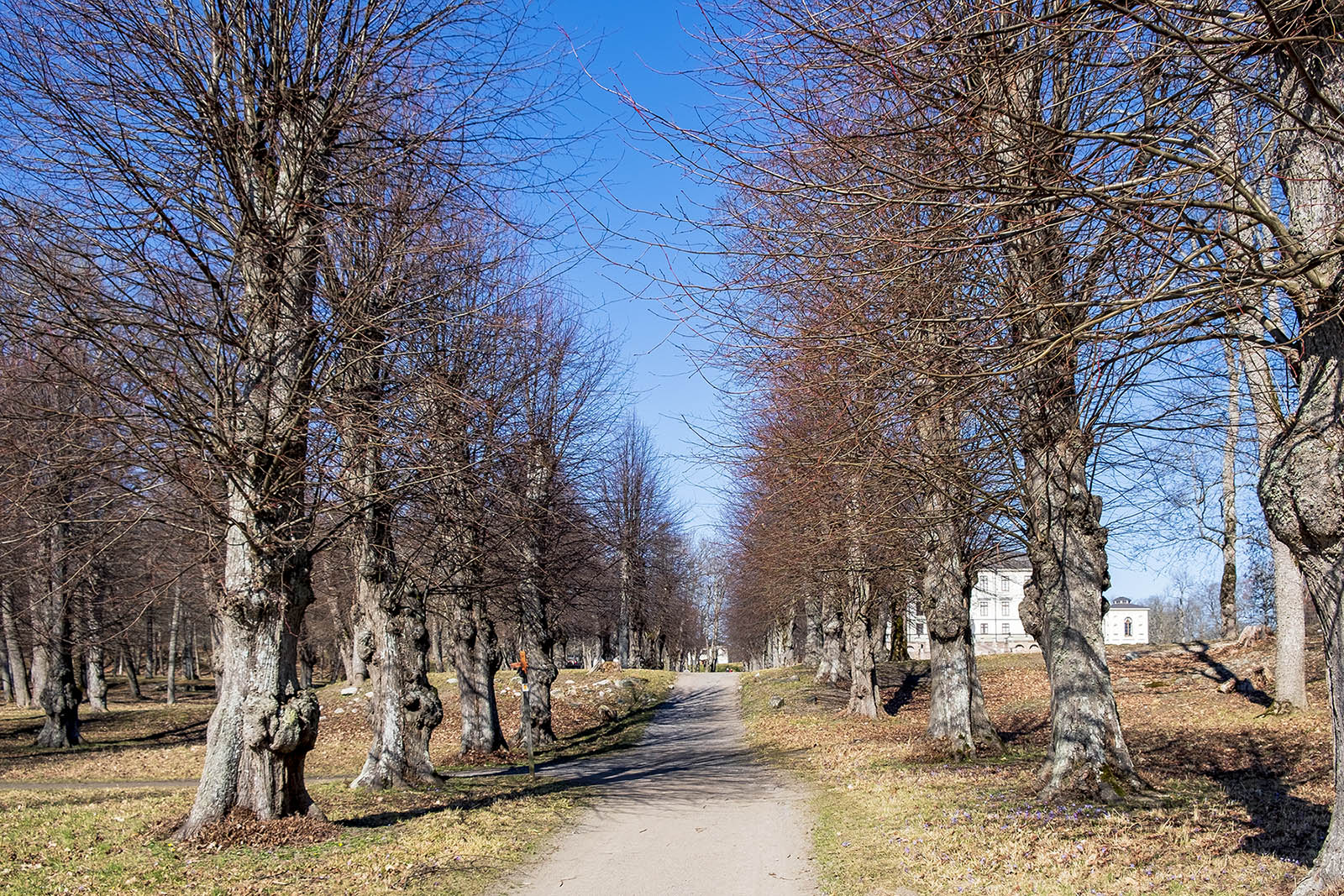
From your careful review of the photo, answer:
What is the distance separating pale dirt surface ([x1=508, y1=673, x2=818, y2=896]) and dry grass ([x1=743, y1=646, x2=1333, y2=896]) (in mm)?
516

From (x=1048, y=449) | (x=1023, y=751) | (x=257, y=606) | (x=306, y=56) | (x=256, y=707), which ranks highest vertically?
(x=306, y=56)

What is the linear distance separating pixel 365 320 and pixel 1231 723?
15.3m

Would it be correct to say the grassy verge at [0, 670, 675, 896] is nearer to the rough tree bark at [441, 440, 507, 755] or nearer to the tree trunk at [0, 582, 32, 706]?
the rough tree bark at [441, 440, 507, 755]

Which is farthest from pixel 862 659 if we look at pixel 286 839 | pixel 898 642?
pixel 898 642

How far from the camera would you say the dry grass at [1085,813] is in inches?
275

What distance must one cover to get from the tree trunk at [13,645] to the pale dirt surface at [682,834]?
15.4m

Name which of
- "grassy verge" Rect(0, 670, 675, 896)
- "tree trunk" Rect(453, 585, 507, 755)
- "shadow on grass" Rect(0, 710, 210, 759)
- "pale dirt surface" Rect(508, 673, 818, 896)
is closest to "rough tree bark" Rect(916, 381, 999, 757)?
"pale dirt surface" Rect(508, 673, 818, 896)

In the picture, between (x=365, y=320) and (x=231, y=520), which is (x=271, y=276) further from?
(x=231, y=520)

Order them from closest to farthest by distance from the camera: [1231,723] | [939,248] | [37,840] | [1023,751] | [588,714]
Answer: [939,248], [37,840], [1023,751], [1231,723], [588,714]

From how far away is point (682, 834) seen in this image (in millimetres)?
10625

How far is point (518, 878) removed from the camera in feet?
27.9

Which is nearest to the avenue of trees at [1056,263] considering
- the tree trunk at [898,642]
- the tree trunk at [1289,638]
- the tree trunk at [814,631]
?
the tree trunk at [1289,638]

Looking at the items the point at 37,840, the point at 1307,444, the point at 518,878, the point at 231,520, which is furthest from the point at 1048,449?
the point at 37,840

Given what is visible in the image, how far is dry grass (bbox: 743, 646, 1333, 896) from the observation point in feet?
23.0
